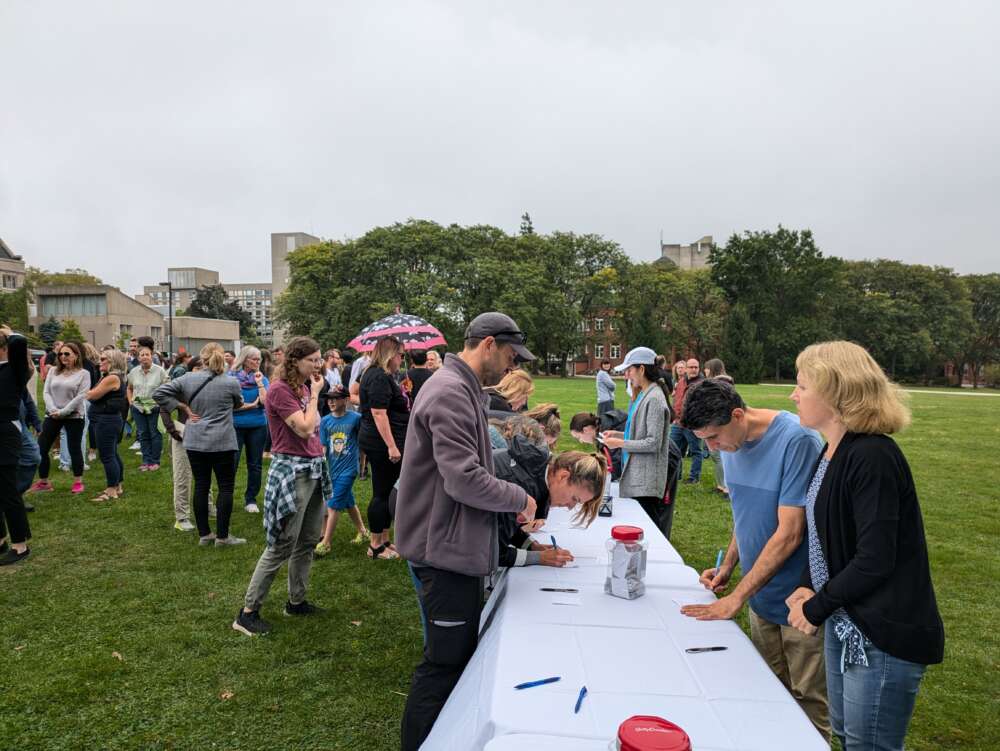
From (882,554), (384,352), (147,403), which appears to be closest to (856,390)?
(882,554)

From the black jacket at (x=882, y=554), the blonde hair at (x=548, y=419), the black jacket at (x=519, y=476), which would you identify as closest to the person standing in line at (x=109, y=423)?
the blonde hair at (x=548, y=419)

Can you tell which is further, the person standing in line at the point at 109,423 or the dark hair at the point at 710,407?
the person standing in line at the point at 109,423

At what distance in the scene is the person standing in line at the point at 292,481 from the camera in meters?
3.96

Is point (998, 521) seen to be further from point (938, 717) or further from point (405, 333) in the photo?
point (405, 333)

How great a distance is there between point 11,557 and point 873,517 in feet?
21.4

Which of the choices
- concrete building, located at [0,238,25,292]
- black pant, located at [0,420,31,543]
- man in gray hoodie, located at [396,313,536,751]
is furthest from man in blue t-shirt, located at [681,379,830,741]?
concrete building, located at [0,238,25,292]

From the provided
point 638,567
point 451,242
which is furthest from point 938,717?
point 451,242

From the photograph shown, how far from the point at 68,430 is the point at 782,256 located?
5843cm

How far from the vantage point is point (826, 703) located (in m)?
2.38

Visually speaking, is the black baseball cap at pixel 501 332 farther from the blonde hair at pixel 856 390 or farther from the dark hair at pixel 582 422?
the dark hair at pixel 582 422

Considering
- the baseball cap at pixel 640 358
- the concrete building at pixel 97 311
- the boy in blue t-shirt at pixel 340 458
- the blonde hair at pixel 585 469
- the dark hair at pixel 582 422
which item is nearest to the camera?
the blonde hair at pixel 585 469

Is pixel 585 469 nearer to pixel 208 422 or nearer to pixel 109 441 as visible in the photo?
pixel 208 422

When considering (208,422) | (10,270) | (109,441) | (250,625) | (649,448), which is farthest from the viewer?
(10,270)

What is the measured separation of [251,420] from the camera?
6988 millimetres
